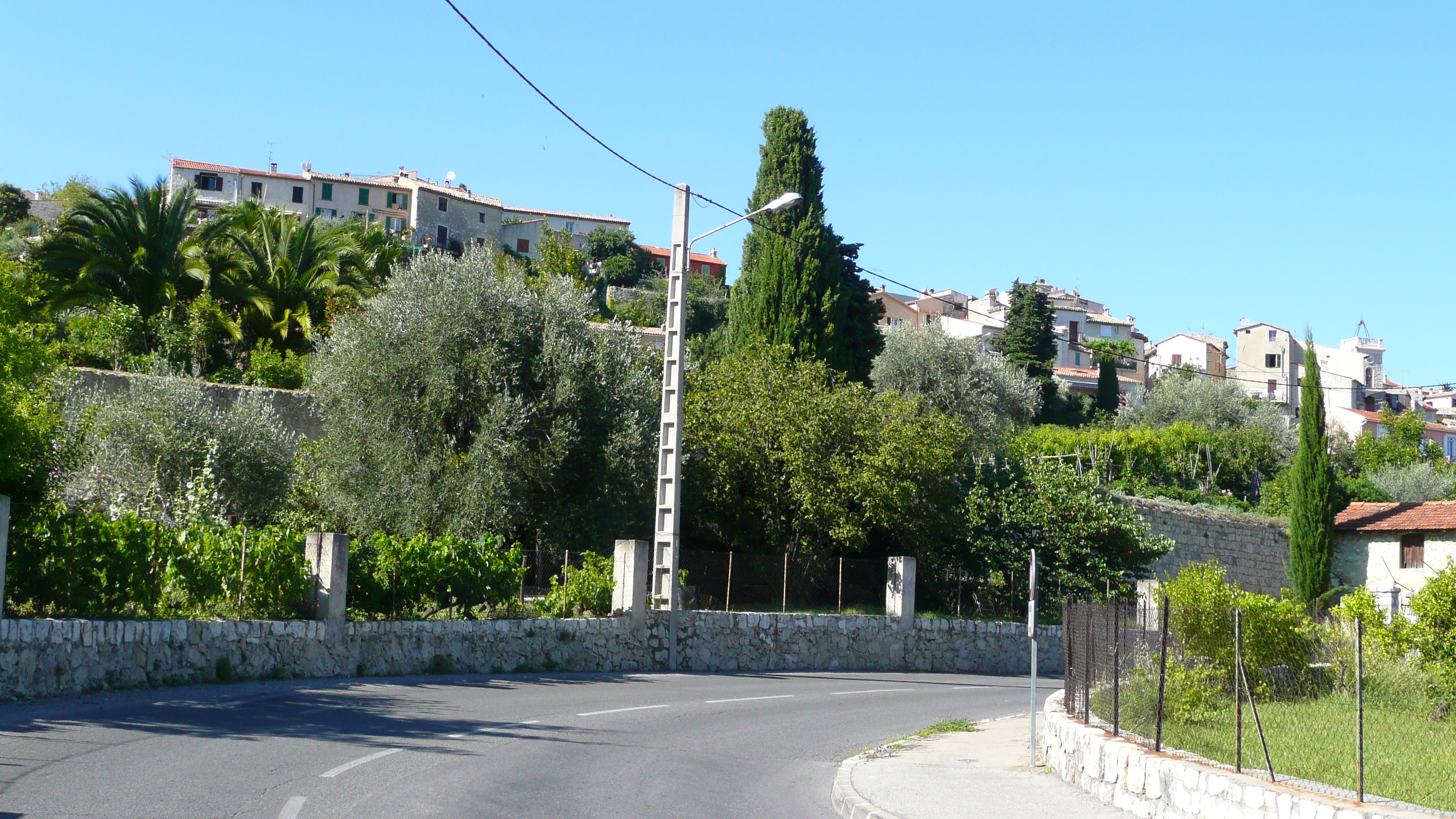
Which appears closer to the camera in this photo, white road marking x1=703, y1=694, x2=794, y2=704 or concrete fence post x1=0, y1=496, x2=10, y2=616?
concrete fence post x1=0, y1=496, x2=10, y2=616

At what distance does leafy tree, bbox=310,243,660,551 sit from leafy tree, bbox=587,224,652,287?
6334cm

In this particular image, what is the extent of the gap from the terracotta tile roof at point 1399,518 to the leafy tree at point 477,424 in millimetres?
25884

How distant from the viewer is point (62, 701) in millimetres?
13523

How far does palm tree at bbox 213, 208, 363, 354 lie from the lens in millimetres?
37312

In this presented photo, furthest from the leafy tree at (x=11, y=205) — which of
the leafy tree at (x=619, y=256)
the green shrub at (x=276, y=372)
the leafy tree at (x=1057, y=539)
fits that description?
the leafy tree at (x=1057, y=539)

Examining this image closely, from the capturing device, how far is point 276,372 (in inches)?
1277

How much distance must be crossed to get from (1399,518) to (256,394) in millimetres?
34201

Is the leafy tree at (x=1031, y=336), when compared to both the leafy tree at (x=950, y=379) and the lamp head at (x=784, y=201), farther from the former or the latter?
the lamp head at (x=784, y=201)

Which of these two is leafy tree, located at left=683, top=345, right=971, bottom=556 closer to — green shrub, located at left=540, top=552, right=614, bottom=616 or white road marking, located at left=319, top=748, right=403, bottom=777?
green shrub, located at left=540, top=552, right=614, bottom=616

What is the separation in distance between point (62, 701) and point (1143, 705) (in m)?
11.5

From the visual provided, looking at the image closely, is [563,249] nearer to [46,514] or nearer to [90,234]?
[90,234]

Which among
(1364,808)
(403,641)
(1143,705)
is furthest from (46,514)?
(1364,808)

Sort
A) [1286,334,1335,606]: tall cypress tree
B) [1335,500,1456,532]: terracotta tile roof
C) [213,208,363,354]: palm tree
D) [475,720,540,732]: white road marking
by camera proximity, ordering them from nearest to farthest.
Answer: [475,720,540,732]: white road marking
[213,208,363,354]: palm tree
[1335,500,1456,532]: terracotta tile roof
[1286,334,1335,606]: tall cypress tree

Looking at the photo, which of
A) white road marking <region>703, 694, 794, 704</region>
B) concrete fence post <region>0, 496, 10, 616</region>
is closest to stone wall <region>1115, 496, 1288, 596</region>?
white road marking <region>703, 694, 794, 704</region>
